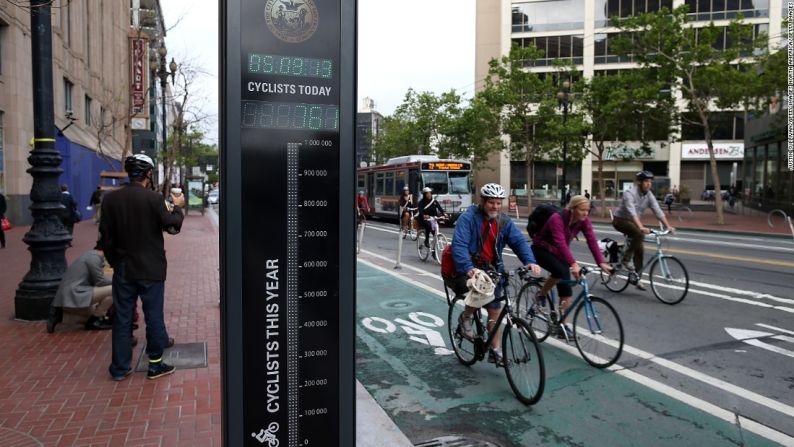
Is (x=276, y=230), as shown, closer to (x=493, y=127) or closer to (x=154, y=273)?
(x=154, y=273)

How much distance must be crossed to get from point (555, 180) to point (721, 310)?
49.4m

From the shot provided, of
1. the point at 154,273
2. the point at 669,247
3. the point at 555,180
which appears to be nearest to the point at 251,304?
the point at 154,273

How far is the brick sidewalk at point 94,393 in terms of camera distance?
416 centimetres

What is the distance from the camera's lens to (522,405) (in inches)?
196

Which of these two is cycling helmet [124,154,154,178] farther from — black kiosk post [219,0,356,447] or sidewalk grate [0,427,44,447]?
black kiosk post [219,0,356,447]

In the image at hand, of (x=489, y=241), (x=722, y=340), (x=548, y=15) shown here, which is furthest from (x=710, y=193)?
(x=489, y=241)

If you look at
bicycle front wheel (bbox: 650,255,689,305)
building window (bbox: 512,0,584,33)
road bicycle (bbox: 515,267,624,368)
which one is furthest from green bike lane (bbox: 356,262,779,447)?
building window (bbox: 512,0,584,33)

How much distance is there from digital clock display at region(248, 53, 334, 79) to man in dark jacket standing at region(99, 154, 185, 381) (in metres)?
Result: 2.78

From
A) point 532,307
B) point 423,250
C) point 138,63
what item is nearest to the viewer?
point 532,307

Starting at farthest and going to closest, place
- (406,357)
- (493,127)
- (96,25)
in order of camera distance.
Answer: (493,127), (96,25), (406,357)

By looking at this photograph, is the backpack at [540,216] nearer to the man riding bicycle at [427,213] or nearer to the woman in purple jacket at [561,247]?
the woman in purple jacket at [561,247]

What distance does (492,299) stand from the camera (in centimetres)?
520

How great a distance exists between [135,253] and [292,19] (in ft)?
10.2

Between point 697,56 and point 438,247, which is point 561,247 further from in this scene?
point 697,56
